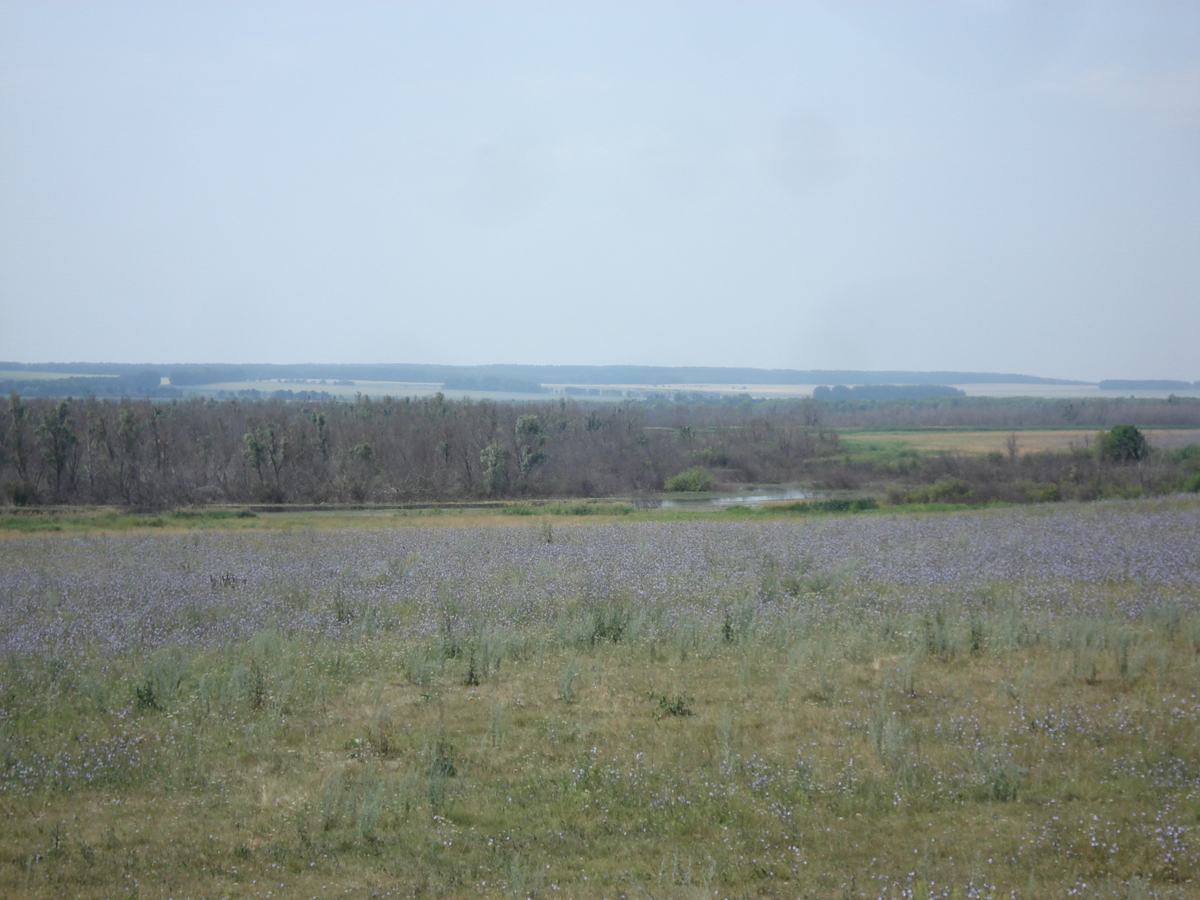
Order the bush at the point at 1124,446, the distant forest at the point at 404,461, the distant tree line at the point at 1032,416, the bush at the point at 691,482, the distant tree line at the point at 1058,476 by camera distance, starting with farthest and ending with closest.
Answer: the distant tree line at the point at 1032,416 → the bush at the point at 691,482 → the distant forest at the point at 404,461 → the bush at the point at 1124,446 → the distant tree line at the point at 1058,476

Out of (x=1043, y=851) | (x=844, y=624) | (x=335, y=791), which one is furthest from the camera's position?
(x=844, y=624)

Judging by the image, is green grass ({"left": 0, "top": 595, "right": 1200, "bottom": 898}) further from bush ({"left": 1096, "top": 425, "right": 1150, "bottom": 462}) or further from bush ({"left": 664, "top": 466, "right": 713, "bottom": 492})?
bush ({"left": 664, "top": 466, "right": 713, "bottom": 492})

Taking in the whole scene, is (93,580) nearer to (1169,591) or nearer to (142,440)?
(1169,591)

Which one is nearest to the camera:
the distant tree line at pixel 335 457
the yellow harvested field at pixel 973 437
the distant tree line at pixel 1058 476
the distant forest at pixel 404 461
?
the distant tree line at pixel 1058 476

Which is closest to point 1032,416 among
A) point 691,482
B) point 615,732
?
point 691,482

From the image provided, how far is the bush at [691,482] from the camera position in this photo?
60500 mm

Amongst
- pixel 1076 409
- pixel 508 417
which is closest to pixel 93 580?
pixel 508 417

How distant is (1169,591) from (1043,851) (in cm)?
894

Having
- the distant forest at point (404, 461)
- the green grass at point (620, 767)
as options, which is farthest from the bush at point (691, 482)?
→ the green grass at point (620, 767)

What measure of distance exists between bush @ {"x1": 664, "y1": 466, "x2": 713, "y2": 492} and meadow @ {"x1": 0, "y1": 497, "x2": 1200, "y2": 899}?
44540mm

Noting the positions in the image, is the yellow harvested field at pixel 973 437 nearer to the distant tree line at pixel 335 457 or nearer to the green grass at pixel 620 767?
the distant tree line at pixel 335 457

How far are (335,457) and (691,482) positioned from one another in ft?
88.8

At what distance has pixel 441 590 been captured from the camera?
48.1ft

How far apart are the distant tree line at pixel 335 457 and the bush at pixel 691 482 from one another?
56.3 inches
